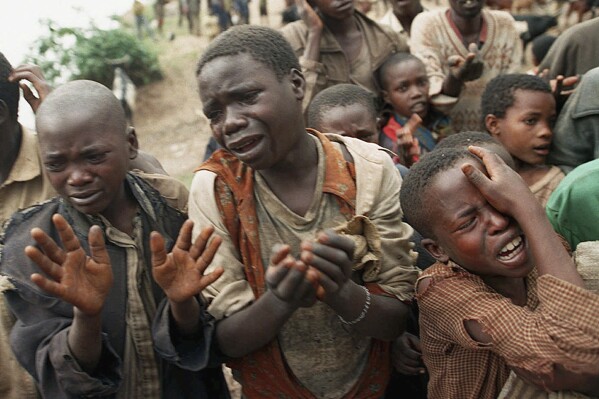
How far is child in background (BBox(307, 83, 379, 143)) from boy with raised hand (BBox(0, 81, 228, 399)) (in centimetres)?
98

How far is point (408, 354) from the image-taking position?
6.77 feet

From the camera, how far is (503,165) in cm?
179

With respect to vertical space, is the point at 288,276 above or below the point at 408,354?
above

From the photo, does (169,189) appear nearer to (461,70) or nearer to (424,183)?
(424,183)

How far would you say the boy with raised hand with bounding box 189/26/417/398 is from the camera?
5.94ft

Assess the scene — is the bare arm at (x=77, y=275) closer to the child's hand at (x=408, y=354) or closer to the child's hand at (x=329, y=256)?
the child's hand at (x=329, y=256)

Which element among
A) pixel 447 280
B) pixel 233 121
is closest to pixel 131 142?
pixel 233 121

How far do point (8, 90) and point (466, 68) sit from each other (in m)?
2.19

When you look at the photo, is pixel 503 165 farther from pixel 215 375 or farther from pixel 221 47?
pixel 215 375

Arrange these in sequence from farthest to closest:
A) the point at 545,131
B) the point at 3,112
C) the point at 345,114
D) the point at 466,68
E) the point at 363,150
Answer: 1. the point at 466,68
2. the point at 345,114
3. the point at 545,131
4. the point at 3,112
5. the point at 363,150

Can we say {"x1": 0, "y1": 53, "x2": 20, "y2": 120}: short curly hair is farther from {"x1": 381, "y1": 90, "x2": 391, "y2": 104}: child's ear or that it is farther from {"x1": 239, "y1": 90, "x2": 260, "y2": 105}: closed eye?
{"x1": 381, "y1": 90, "x2": 391, "y2": 104}: child's ear

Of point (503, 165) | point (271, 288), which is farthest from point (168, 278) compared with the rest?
point (503, 165)

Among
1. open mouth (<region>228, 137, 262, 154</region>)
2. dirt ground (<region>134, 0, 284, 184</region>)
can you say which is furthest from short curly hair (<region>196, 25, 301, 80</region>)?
dirt ground (<region>134, 0, 284, 184</region>)

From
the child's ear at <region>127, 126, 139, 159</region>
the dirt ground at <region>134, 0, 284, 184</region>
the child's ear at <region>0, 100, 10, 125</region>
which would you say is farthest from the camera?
the dirt ground at <region>134, 0, 284, 184</region>
